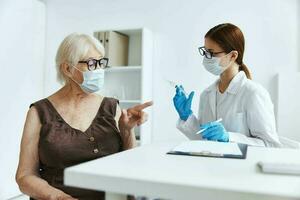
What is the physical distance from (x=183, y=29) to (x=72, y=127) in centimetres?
189

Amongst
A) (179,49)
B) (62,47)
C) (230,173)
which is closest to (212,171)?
(230,173)

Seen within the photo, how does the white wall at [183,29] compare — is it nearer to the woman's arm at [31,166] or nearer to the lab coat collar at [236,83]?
the lab coat collar at [236,83]

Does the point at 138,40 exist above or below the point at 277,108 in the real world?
above

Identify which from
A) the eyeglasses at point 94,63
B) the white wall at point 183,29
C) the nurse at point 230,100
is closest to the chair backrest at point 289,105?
the white wall at point 183,29

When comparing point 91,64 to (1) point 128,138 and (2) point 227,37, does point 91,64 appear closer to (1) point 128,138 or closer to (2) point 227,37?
(1) point 128,138

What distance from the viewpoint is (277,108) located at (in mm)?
2564

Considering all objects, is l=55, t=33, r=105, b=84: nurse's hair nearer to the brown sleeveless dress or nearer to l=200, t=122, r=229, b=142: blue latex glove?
the brown sleeveless dress

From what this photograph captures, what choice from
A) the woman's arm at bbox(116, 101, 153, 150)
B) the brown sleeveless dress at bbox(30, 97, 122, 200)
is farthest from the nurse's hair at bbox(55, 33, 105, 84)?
the woman's arm at bbox(116, 101, 153, 150)

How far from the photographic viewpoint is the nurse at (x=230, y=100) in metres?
1.45

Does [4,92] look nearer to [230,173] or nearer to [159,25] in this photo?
[159,25]

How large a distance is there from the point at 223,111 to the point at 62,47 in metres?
0.87

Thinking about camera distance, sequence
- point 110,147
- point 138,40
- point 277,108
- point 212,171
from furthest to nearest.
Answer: point 138,40 → point 277,108 → point 110,147 → point 212,171

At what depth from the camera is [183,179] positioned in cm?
59

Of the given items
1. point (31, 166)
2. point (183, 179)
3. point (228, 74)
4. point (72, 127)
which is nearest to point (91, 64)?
point (72, 127)
